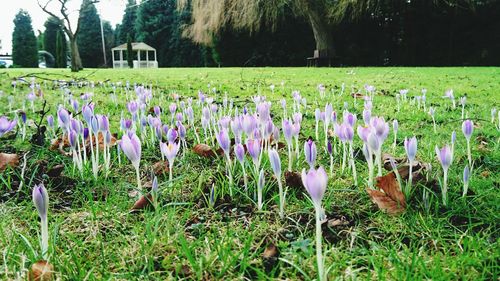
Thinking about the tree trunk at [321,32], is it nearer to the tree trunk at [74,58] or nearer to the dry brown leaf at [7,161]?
the tree trunk at [74,58]

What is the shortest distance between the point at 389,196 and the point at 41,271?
1052mm

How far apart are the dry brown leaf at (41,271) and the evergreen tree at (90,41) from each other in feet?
167

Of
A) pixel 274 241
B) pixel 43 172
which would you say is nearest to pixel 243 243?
pixel 274 241

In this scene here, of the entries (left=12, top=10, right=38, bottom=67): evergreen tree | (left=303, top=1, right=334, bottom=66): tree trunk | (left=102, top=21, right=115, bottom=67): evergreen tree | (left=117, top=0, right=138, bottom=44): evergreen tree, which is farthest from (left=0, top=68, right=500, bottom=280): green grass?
(left=117, top=0, right=138, bottom=44): evergreen tree

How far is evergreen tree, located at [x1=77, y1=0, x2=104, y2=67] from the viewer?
48.2 m

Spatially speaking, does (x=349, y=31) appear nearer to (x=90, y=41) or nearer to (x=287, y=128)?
(x=287, y=128)

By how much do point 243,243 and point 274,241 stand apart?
0.09 meters

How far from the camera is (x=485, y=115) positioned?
12.1 feet

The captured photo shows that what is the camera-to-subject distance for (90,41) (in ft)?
161

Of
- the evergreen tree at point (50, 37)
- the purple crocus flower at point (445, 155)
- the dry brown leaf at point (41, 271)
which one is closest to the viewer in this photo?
the dry brown leaf at point (41, 271)

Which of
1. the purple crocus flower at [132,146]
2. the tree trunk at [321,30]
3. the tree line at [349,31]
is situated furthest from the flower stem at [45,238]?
the tree trunk at [321,30]

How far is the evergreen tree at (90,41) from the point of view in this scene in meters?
48.2

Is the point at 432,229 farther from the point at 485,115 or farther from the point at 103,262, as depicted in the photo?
the point at 485,115

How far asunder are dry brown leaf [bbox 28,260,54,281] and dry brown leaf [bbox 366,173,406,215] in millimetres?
972
